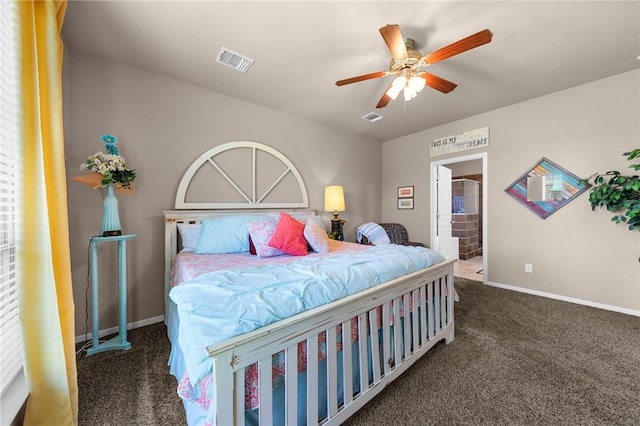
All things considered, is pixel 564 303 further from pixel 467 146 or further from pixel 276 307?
pixel 276 307

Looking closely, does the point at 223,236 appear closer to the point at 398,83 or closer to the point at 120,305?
the point at 120,305

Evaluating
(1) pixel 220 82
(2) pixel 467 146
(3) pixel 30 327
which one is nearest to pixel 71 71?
(1) pixel 220 82

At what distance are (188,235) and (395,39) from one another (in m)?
2.44

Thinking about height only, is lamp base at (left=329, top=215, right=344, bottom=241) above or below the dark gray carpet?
above


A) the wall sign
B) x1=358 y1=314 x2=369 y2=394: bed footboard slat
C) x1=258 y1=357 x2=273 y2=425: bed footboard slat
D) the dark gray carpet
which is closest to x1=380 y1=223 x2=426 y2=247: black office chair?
the wall sign

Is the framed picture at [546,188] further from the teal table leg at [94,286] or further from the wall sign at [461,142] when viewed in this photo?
the teal table leg at [94,286]

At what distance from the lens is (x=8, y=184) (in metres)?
1.14

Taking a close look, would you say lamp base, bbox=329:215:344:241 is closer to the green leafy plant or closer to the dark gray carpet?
the dark gray carpet

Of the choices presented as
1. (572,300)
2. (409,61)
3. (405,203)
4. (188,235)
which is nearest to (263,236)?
(188,235)

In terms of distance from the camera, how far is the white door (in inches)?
174

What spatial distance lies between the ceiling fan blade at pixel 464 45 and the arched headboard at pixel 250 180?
216 centimetres

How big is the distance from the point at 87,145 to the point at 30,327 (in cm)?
175

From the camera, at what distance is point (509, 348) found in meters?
2.01

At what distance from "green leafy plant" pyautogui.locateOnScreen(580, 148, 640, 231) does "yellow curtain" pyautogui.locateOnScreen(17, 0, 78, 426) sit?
444 centimetres
